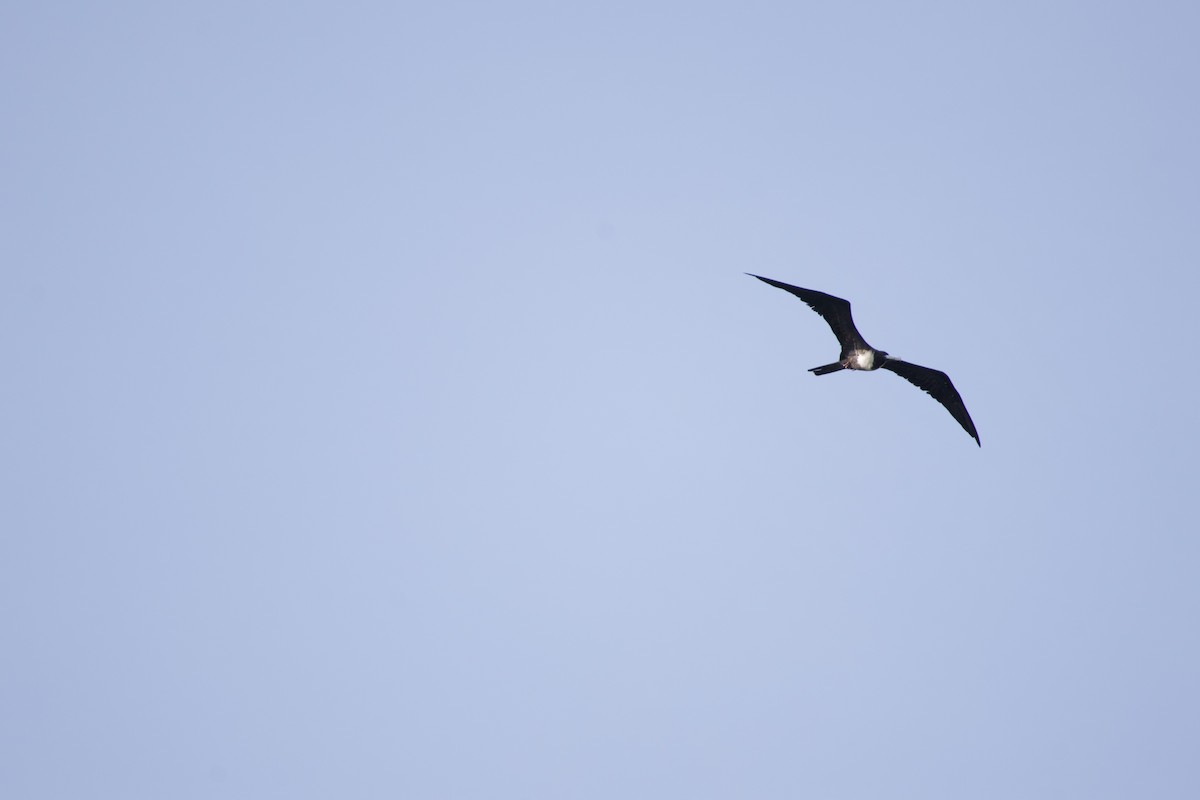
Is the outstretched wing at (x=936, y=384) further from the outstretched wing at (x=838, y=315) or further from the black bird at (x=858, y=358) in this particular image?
the outstretched wing at (x=838, y=315)

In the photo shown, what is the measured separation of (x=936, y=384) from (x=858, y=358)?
143 inches

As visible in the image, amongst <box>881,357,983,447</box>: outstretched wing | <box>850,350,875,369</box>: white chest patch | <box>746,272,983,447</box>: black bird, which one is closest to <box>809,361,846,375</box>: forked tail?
<box>746,272,983,447</box>: black bird

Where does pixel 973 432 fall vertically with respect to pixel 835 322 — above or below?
below

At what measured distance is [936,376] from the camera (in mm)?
29906

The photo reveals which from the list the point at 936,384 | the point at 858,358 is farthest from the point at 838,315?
the point at 936,384

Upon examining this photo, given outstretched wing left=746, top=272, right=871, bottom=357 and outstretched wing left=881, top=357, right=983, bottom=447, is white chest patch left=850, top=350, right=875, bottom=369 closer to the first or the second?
outstretched wing left=746, top=272, right=871, bottom=357

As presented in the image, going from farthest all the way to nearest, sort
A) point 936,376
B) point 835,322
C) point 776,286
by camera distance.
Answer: point 936,376 → point 835,322 → point 776,286

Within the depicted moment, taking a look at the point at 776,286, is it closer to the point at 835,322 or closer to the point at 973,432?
the point at 835,322

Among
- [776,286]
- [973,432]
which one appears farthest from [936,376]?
[776,286]

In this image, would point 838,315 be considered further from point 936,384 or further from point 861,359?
point 936,384

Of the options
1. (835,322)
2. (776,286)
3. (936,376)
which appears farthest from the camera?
(936,376)

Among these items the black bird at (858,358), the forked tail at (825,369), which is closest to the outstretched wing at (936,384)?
the black bird at (858,358)

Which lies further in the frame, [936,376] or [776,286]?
[936,376]

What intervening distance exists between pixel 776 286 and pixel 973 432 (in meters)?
9.30
